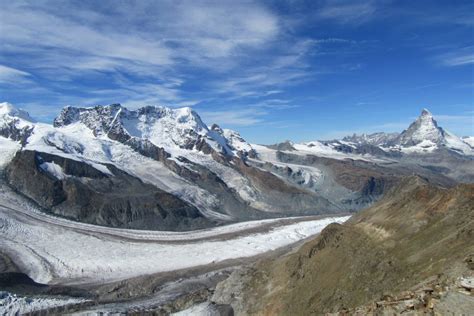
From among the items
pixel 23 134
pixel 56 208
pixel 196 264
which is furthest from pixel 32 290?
pixel 23 134

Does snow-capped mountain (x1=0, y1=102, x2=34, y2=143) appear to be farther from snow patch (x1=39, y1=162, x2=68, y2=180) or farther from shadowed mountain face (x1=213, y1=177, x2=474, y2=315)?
shadowed mountain face (x1=213, y1=177, x2=474, y2=315)

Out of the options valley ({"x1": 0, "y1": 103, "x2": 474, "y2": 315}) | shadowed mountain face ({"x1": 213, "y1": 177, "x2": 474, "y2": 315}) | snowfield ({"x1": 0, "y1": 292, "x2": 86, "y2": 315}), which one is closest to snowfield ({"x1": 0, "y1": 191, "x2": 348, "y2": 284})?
valley ({"x1": 0, "y1": 103, "x2": 474, "y2": 315})

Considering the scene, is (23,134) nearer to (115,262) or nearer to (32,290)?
(115,262)

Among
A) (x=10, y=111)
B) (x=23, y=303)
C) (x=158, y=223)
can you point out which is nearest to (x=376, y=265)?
(x=23, y=303)

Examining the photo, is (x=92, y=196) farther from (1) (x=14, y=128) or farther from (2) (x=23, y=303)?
(2) (x=23, y=303)

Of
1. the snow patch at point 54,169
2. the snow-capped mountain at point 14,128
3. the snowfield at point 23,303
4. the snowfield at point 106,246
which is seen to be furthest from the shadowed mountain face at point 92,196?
the snowfield at point 23,303
